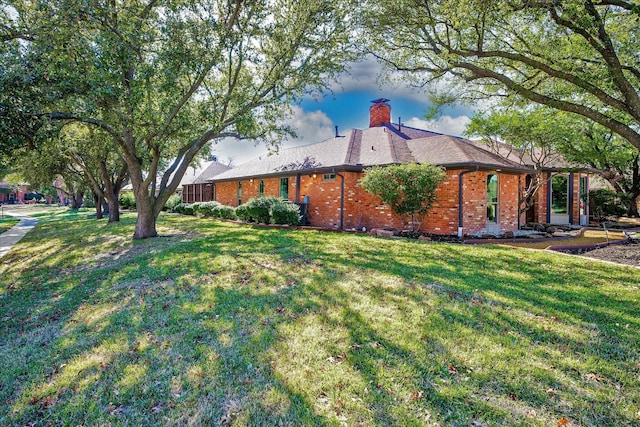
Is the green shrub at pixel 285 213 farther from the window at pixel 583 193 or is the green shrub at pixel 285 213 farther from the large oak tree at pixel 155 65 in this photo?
the window at pixel 583 193

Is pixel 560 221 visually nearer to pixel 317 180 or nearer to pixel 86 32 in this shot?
pixel 317 180

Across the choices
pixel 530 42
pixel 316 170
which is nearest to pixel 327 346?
pixel 530 42

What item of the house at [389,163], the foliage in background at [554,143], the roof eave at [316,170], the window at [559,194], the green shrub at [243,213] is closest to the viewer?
the house at [389,163]

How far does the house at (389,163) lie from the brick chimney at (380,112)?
0.19 ft

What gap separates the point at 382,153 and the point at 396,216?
10.3ft

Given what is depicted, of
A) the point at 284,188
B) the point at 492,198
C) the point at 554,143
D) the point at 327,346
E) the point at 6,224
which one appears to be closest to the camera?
the point at 327,346

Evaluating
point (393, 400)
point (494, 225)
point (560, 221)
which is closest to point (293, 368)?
point (393, 400)

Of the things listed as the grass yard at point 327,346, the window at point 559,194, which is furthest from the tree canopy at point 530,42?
the window at point 559,194

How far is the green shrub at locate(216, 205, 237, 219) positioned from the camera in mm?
17797

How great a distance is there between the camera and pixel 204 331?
13.1ft

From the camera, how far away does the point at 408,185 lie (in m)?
10.8

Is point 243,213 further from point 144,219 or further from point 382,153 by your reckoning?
point 382,153

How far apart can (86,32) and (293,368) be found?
31.5 ft

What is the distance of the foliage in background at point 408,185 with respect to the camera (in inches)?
419
